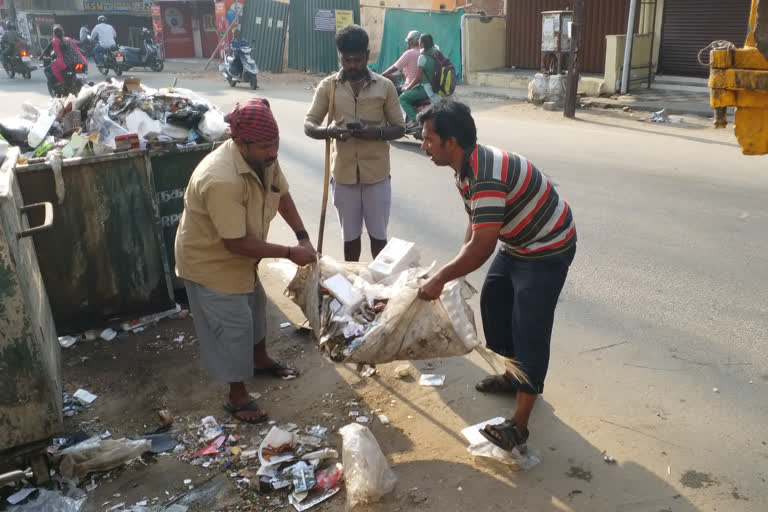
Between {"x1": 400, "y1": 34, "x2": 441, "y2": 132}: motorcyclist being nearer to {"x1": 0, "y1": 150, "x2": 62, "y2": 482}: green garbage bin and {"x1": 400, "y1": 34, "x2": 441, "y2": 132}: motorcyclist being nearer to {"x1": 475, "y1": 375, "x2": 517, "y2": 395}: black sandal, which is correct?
{"x1": 475, "y1": 375, "x2": 517, "y2": 395}: black sandal

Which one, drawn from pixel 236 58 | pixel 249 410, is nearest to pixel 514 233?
pixel 249 410

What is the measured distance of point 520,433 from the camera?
298cm

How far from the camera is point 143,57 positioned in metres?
22.2

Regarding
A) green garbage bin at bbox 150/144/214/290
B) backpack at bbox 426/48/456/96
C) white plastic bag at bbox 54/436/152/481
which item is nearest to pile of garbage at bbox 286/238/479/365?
white plastic bag at bbox 54/436/152/481

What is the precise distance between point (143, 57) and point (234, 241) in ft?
70.2

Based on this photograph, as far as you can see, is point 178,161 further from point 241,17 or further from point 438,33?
point 241,17

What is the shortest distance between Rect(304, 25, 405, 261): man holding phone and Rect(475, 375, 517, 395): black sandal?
1335 mm

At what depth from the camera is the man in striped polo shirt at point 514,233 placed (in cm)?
275

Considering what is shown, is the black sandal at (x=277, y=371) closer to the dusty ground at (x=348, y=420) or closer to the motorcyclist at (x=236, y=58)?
the dusty ground at (x=348, y=420)

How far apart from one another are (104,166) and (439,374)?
2323 millimetres

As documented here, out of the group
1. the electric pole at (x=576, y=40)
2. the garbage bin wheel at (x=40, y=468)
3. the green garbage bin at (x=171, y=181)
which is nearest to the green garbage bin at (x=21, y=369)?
the garbage bin wheel at (x=40, y=468)

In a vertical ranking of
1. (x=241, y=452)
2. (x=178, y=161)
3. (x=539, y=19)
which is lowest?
(x=241, y=452)

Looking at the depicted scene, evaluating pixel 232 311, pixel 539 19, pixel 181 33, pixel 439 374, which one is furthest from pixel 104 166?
pixel 181 33

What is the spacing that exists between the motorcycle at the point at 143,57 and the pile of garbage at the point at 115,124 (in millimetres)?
18378
